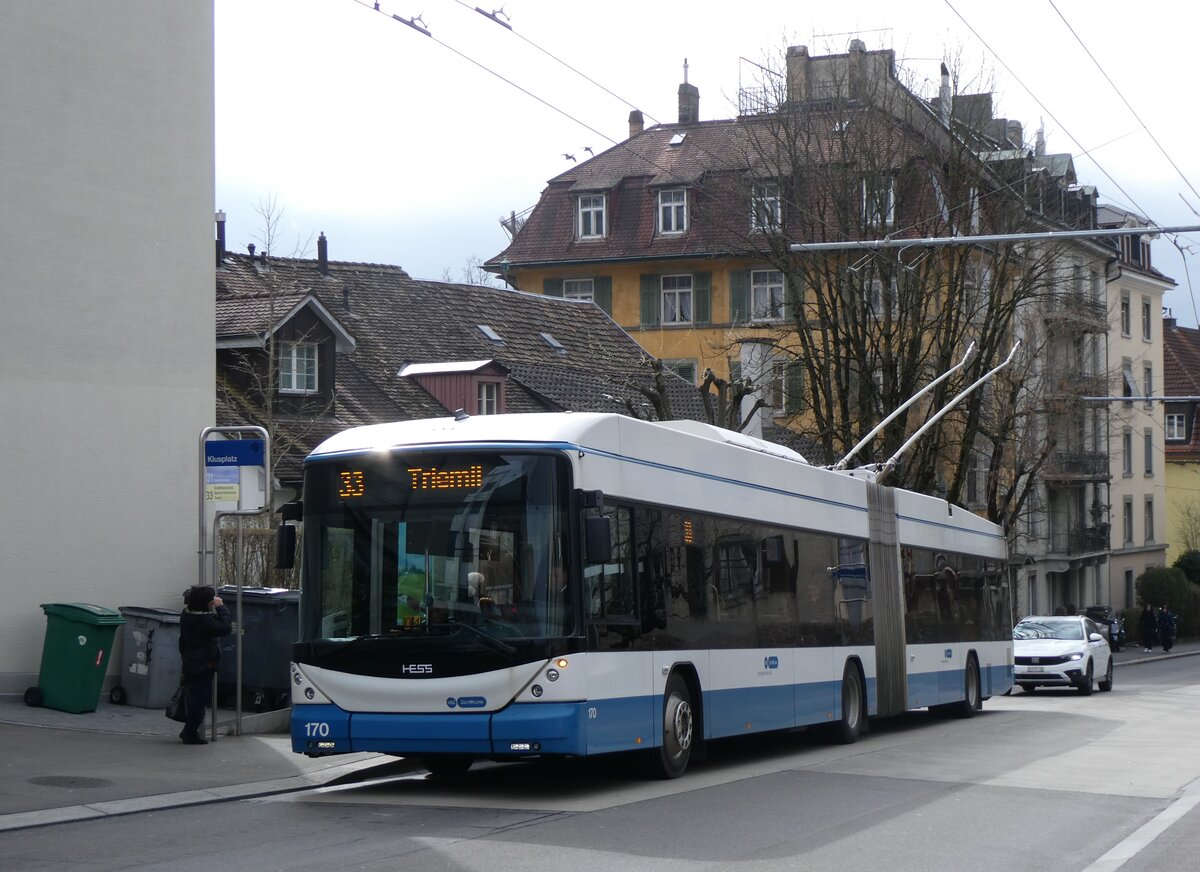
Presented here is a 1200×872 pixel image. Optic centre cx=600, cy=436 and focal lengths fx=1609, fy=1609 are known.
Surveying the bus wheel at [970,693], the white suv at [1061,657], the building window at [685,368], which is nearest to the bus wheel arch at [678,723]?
the bus wheel at [970,693]

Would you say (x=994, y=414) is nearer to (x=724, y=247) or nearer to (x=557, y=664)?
(x=724, y=247)

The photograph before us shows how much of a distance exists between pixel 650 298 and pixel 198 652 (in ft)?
137

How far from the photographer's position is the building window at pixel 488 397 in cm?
3806

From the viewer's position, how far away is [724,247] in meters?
37.2

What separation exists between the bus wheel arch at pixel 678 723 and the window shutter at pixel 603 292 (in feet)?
140

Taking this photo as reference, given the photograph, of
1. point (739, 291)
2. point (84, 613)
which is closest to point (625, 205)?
point (739, 291)

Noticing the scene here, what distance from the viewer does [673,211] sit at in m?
55.2

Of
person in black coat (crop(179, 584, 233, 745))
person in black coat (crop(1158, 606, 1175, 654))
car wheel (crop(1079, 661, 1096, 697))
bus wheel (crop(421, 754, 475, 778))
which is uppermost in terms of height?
person in black coat (crop(179, 584, 233, 745))

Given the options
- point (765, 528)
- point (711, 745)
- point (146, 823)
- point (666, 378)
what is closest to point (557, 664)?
point (146, 823)

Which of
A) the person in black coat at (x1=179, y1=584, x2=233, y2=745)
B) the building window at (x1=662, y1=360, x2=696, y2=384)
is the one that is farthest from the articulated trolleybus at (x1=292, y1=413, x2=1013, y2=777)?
the building window at (x1=662, y1=360, x2=696, y2=384)

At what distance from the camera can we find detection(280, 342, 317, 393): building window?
107 ft

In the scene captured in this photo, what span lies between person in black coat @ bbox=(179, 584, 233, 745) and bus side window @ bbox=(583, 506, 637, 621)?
4.31 m

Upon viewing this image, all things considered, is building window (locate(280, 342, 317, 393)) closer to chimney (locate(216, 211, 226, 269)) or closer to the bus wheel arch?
chimney (locate(216, 211, 226, 269))

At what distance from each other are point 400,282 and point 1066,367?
1806cm
